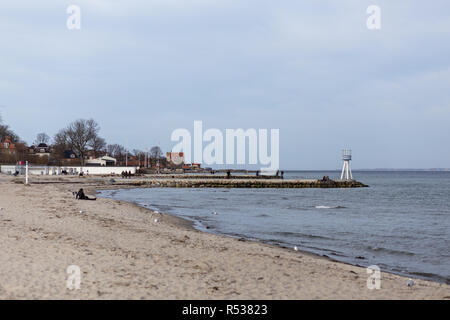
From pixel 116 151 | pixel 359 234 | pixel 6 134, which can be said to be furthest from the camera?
pixel 116 151

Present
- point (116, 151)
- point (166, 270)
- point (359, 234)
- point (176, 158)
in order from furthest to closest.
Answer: point (176, 158) < point (116, 151) < point (359, 234) < point (166, 270)

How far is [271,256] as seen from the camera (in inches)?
488

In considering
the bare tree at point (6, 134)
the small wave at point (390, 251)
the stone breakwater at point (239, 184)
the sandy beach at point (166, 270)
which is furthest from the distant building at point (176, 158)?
the sandy beach at point (166, 270)

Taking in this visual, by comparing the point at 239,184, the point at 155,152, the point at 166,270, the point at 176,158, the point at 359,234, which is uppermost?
the point at 155,152

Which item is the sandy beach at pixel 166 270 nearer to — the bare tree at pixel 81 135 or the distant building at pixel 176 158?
the bare tree at pixel 81 135

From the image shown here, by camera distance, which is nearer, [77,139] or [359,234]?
[359,234]

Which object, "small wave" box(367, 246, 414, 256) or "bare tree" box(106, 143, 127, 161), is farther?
"bare tree" box(106, 143, 127, 161)

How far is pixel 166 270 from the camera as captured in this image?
951 centimetres

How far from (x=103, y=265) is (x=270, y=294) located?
3829mm

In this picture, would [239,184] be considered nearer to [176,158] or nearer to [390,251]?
[390,251]

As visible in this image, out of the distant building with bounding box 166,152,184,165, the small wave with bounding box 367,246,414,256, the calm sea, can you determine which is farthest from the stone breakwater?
the distant building with bounding box 166,152,184,165

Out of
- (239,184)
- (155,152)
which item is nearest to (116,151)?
(155,152)

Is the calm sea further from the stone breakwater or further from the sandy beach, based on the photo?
the stone breakwater

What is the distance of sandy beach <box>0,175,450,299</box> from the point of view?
780cm
